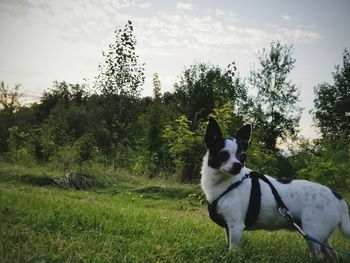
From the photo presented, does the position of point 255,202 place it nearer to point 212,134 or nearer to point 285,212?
point 285,212

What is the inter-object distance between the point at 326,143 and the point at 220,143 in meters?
17.2

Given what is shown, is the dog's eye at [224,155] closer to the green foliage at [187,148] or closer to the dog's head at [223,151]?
the dog's head at [223,151]

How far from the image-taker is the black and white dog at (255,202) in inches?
171

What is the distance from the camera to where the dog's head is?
4227 mm

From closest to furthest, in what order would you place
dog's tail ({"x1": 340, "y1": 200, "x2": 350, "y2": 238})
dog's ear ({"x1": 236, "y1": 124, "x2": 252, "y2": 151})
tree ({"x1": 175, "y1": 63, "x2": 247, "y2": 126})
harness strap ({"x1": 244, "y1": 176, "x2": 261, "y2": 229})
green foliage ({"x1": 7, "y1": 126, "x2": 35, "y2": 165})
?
1. harness strap ({"x1": 244, "y1": 176, "x2": 261, "y2": 229})
2. dog's tail ({"x1": 340, "y1": 200, "x2": 350, "y2": 238})
3. dog's ear ({"x1": 236, "y1": 124, "x2": 252, "y2": 151})
4. green foliage ({"x1": 7, "y1": 126, "x2": 35, "y2": 165})
5. tree ({"x1": 175, "y1": 63, "x2": 247, "y2": 126})

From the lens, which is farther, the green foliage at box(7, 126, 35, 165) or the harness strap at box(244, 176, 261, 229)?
the green foliage at box(7, 126, 35, 165)

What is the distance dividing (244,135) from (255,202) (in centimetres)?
109

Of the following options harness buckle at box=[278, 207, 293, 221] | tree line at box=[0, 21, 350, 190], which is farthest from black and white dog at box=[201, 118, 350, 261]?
tree line at box=[0, 21, 350, 190]

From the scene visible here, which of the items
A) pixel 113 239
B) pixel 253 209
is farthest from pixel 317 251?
pixel 113 239

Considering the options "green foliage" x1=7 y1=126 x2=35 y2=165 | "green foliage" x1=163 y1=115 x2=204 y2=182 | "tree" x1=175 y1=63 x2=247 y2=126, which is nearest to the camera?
"green foliage" x1=163 y1=115 x2=204 y2=182

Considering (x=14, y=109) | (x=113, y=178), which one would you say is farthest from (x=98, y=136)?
(x=14, y=109)

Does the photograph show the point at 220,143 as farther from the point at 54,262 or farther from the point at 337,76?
Answer: the point at 337,76

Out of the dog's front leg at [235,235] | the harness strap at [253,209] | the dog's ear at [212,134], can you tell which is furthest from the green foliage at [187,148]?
the dog's front leg at [235,235]

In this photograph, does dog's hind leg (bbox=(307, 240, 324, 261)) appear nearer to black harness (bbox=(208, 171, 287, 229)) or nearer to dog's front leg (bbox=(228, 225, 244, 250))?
black harness (bbox=(208, 171, 287, 229))
